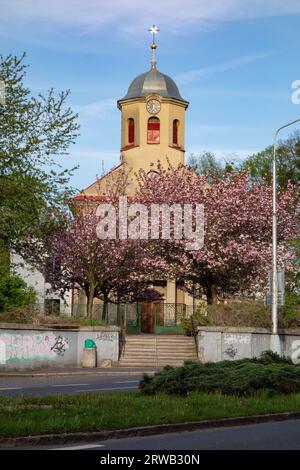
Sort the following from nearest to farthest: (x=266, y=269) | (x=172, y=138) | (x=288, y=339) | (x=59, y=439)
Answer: (x=59, y=439) < (x=288, y=339) < (x=266, y=269) < (x=172, y=138)

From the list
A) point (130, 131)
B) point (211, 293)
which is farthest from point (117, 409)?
point (130, 131)

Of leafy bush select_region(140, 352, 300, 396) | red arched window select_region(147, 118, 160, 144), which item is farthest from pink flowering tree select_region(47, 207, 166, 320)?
leafy bush select_region(140, 352, 300, 396)

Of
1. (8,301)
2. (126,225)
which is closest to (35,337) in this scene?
(8,301)

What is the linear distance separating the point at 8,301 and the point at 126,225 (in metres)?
11.3

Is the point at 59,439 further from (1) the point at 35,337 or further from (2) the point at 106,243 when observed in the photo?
(2) the point at 106,243

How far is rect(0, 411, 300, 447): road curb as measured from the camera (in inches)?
437

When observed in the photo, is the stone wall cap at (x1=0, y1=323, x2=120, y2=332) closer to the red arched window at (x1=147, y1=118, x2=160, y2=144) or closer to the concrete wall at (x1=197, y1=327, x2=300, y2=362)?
the concrete wall at (x1=197, y1=327, x2=300, y2=362)

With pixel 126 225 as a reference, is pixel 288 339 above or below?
below

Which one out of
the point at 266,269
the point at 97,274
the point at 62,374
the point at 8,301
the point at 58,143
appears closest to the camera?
the point at 62,374

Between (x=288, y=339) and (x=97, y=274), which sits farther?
(x=97, y=274)

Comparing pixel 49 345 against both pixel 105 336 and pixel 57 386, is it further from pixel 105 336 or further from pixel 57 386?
pixel 57 386

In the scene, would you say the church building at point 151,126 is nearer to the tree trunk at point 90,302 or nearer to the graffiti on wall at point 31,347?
the tree trunk at point 90,302

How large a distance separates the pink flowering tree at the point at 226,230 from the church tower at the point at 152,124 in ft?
40.3

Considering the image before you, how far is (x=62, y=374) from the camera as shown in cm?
2952
